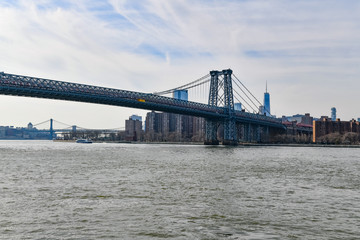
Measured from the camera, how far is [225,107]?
98.8 metres

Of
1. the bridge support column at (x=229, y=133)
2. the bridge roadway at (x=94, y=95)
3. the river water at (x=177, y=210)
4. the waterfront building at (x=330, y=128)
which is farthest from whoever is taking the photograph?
the waterfront building at (x=330, y=128)

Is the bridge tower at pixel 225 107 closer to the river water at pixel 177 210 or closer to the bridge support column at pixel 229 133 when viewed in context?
the bridge support column at pixel 229 133

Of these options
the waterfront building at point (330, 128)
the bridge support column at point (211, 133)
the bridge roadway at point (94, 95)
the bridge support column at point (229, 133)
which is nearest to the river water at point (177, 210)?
the bridge roadway at point (94, 95)

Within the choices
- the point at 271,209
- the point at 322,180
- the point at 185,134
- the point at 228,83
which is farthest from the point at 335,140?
the point at 271,209

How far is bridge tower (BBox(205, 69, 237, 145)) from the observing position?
9725 centimetres

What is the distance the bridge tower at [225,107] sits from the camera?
97.2 meters

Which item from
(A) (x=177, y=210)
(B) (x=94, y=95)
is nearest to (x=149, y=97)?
(B) (x=94, y=95)

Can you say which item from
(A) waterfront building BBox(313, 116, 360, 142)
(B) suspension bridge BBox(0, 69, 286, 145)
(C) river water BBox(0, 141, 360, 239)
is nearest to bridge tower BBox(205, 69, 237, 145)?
(B) suspension bridge BBox(0, 69, 286, 145)

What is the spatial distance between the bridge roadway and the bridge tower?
1.76m

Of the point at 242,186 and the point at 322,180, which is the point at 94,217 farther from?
the point at 322,180

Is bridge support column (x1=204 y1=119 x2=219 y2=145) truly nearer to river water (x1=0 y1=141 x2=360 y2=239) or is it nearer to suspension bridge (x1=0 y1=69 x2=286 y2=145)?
suspension bridge (x1=0 y1=69 x2=286 y2=145)

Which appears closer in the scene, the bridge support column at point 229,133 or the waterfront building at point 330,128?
the bridge support column at point 229,133

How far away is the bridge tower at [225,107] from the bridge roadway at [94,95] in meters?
1.76

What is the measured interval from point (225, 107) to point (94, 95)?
137 ft
